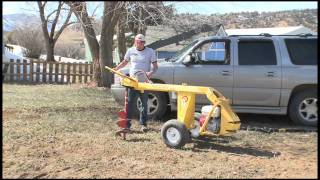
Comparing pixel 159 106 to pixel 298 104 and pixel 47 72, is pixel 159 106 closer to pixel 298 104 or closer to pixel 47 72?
pixel 298 104

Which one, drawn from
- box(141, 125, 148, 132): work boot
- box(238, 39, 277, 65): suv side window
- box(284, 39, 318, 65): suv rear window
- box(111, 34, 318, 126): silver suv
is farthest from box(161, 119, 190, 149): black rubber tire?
box(284, 39, 318, 65): suv rear window

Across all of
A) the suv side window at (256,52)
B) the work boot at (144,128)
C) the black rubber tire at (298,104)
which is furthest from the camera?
the suv side window at (256,52)

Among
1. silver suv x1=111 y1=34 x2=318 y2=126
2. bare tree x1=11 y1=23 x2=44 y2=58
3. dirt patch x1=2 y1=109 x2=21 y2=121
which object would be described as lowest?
dirt patch x1=2 y1=109 x2=21 y2=121

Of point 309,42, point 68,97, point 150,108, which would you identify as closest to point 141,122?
point 150,108

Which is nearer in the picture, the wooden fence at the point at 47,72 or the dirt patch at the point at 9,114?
the dirt patch at the point at 9,114


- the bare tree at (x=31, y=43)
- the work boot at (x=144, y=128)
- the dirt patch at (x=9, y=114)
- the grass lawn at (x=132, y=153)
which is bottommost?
the grass lawn at (x=132, y=153)

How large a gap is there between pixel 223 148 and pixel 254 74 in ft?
8.49

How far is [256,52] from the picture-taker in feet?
32.2

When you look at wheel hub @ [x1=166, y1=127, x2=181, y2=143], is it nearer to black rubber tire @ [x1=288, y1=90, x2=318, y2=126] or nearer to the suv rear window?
black rubber tire @ [x1=288, y1=90, x2=318, y2=126]

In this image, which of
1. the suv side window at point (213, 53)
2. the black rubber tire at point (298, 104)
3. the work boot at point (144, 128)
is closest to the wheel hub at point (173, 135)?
the work boot at point (144, 128)

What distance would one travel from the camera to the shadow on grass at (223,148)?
713cm

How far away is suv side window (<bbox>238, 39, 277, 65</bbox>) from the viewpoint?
9.71 metres

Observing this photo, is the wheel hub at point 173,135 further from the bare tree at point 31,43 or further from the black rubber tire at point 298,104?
the bare tree at point 31,43

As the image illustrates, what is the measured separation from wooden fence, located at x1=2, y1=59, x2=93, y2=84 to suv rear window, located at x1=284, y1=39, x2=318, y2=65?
12035 millimetres
